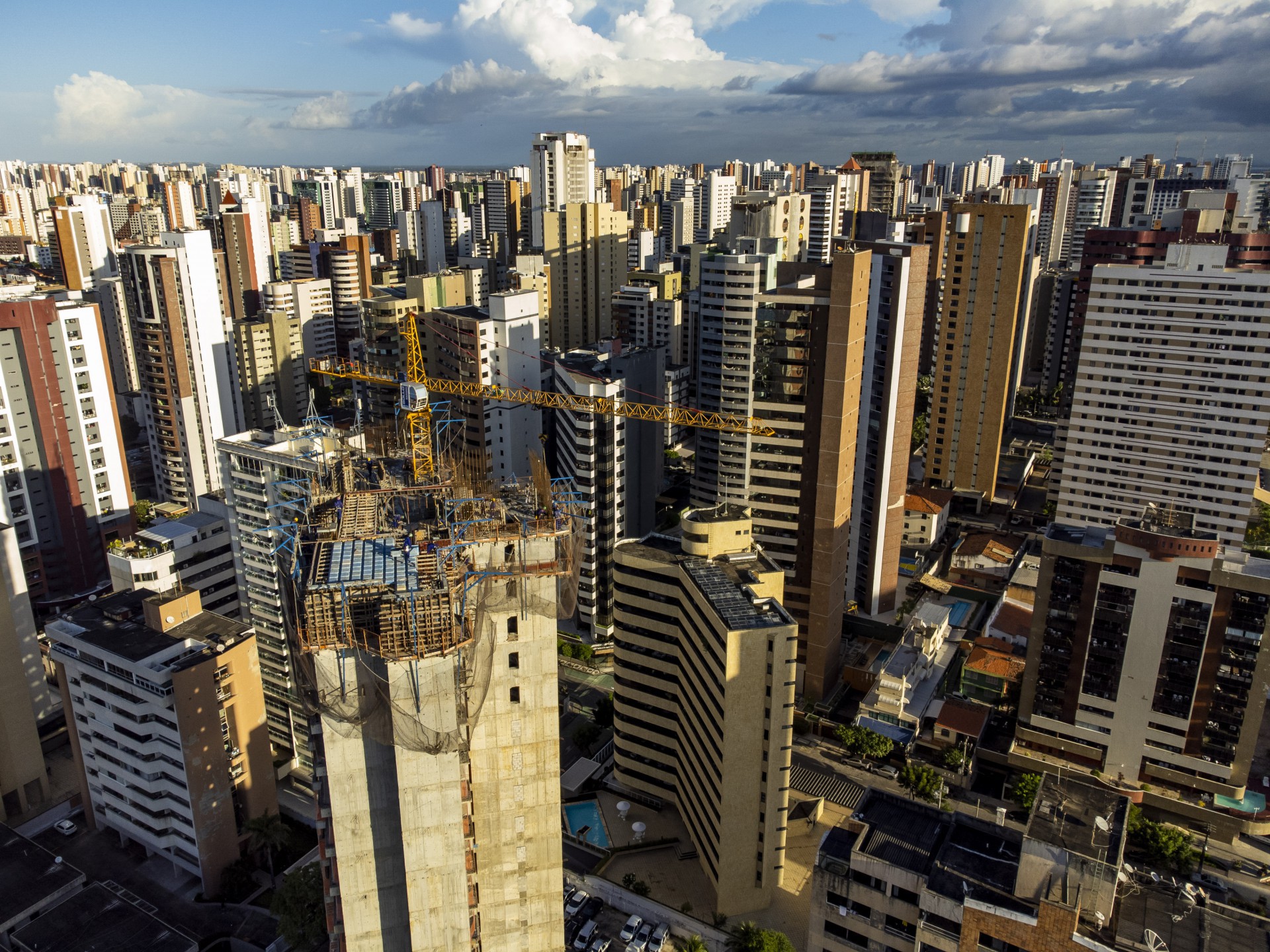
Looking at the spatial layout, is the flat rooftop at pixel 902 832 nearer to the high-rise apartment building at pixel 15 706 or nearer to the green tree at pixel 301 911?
the green tree at pixel 301 911

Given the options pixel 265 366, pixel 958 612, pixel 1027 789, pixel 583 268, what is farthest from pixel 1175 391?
pixel 265 366

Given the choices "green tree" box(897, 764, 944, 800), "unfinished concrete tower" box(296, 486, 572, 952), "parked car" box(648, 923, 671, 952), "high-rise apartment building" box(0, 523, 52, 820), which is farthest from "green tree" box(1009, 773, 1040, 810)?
"high-rise apartment building" box(0, 523, 52, 820)

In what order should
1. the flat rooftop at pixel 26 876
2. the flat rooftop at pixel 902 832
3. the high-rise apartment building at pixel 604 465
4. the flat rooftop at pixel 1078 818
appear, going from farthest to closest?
the high-rise apartment building at pixel 604 465 < the flat rooftop at pixel 26 876 < the flat rooftop at pixel 902 832 < the flat rooftop at pixel 1078 818

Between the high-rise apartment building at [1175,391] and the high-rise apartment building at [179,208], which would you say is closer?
the high-rise apartment building at [1175,391]

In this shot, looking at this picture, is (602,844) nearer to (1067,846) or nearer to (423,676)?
(1067,846)

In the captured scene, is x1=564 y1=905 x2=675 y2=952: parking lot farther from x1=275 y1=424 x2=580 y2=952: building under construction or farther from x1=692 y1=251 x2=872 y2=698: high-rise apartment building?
x1=692 y1=251 x2=872 y2=698: high-rise apartment building

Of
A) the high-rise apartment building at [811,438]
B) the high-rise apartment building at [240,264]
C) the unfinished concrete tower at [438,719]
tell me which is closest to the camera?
the unfinished concrete tower at [438,719]

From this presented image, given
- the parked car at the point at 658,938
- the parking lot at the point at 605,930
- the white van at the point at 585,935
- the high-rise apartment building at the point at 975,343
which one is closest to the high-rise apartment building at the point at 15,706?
the parking lot at the point at 605,930

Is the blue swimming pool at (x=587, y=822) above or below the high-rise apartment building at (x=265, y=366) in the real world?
below
